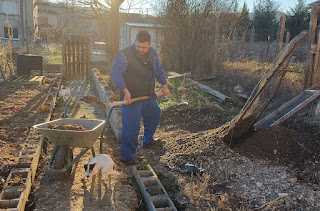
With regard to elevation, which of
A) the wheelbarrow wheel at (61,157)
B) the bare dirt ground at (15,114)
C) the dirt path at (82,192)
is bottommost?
the dirt path at (82,192)

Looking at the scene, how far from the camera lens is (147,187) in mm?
3590

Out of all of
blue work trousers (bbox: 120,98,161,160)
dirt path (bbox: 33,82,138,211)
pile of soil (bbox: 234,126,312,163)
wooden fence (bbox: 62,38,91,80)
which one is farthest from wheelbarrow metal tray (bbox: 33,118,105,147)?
wooden fence (bbox: 62,38,91,80)

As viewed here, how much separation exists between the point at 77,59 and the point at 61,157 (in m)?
9.32

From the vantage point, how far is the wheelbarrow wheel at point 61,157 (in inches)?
139

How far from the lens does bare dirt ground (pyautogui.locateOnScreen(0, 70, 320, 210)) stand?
3252 mm

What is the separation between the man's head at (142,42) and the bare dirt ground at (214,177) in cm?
162

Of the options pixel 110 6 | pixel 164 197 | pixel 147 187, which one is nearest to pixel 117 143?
pixel 147 187

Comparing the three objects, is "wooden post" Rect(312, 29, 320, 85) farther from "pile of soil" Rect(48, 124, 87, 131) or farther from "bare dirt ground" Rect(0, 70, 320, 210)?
"pile of soil" Rect(48, 124, 87, 131)

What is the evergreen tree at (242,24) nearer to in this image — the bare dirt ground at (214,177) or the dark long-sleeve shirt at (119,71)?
the bare dirt ground at (214,177)

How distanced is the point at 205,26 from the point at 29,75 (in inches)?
288

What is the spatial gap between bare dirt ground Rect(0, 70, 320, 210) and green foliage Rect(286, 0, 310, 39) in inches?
884

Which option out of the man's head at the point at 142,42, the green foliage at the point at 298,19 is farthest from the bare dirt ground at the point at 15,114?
the green foliage at the point at 298,19

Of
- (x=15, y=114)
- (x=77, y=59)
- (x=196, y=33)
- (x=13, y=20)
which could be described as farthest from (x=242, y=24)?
(x=13, y=20)

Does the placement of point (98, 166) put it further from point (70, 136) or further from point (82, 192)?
point (70, 136)
